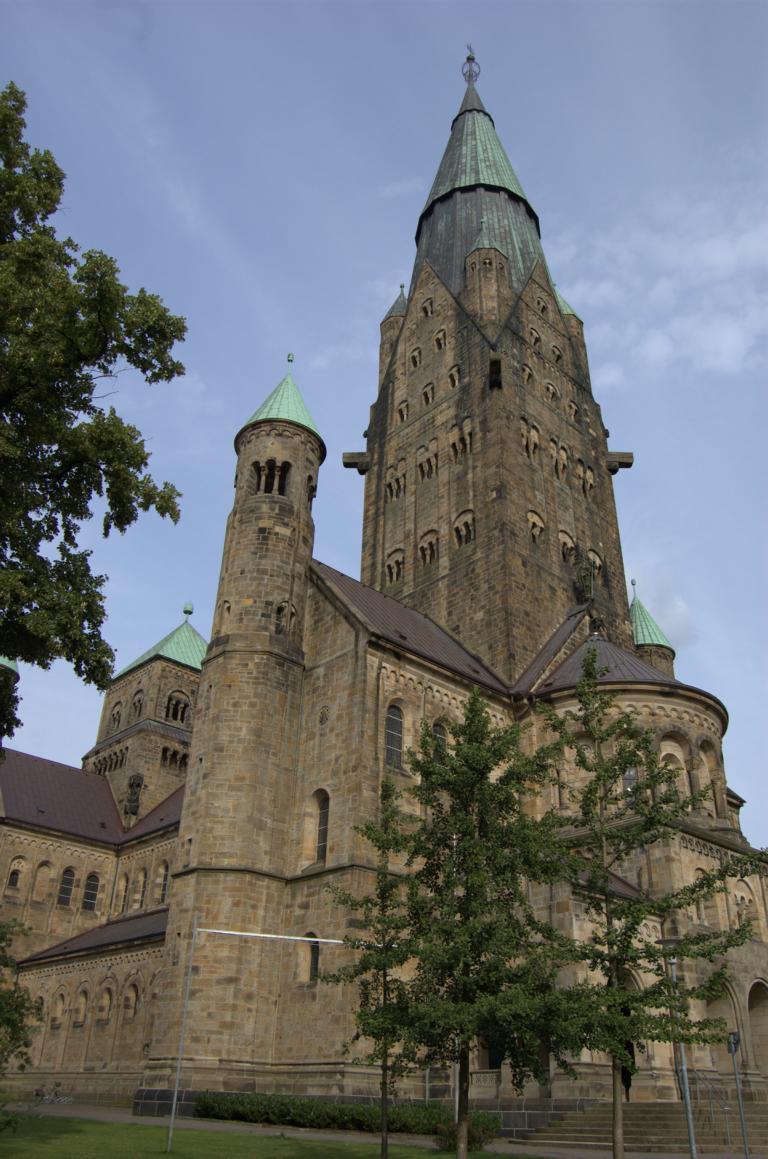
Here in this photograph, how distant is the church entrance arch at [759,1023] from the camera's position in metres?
24.9

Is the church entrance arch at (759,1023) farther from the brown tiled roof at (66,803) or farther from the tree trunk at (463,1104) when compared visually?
the brown tiled roof at (66,803)

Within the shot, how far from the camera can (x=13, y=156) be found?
15789 mm

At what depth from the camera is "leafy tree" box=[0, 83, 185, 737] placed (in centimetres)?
1438

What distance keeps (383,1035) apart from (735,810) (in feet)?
118

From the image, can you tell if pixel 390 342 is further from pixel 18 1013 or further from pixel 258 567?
pixel 18 1013

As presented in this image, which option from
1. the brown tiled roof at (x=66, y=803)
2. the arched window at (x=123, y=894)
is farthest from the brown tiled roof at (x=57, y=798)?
the arched window at (x=123, y=894)

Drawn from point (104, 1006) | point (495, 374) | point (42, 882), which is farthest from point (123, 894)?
point (495, 374)

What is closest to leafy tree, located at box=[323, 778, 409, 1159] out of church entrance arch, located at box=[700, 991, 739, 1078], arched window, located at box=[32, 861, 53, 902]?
church entrance arch, located at box=[700, 991, 739, 1078]

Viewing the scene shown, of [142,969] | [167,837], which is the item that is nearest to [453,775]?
[142,969]

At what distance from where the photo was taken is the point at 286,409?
34.8 m

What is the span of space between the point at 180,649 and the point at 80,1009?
1084 inches

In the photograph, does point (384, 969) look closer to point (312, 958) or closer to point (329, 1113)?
point (329, 1113)

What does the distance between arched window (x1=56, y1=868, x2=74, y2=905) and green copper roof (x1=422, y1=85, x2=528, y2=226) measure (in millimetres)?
42425

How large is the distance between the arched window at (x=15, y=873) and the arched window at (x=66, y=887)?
215 cm
